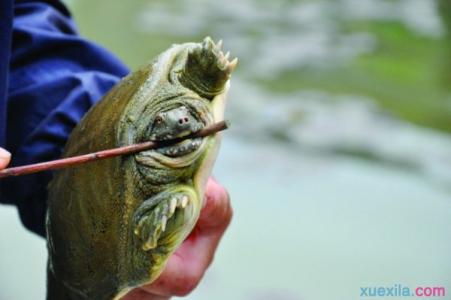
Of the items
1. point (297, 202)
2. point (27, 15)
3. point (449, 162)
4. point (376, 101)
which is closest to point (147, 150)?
point (27, 15)

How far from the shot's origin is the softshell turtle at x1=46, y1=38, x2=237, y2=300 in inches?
19.7

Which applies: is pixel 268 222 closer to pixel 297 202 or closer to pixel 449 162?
pixel 297 202

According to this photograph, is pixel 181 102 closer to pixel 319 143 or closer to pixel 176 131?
pixel 176 131

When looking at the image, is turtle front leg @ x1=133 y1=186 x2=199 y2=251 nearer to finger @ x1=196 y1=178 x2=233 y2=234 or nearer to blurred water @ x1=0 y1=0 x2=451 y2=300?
finger @ x1=196 y1=178 x2=233 y2=234

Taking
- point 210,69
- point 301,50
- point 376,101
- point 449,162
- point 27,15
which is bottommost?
point 210,69

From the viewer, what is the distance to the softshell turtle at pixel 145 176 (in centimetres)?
50

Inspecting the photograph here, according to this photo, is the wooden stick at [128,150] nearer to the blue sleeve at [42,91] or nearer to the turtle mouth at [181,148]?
the turtle mouth at [181,148]

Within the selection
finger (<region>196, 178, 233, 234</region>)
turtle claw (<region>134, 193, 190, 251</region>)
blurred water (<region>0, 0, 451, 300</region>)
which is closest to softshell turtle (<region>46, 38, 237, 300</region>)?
turtle claw (<region>134, 193, 190, 251</region>)

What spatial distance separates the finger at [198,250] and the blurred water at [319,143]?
726mm

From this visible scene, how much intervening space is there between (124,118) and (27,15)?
1.12 ft

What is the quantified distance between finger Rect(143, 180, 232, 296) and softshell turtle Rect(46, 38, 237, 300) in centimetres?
10

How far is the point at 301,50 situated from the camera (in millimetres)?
2295

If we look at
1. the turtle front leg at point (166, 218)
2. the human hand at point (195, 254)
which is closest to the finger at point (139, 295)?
the human hand at point (195, 254)

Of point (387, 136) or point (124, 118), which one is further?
point (387, 136)
